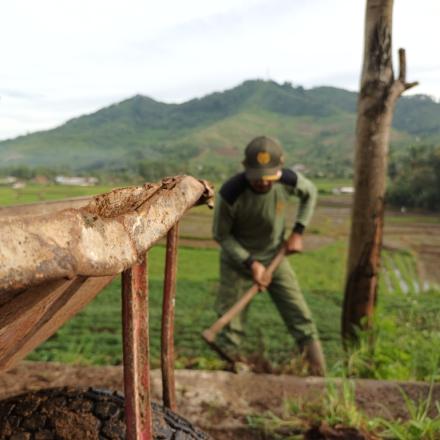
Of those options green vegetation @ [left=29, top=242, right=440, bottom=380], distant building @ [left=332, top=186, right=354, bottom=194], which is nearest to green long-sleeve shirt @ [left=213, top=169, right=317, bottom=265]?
green vegetation @ [left=29, top=242, right=440, bottom=380]

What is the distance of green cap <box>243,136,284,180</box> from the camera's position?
11.8ft

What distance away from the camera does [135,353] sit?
98 cm

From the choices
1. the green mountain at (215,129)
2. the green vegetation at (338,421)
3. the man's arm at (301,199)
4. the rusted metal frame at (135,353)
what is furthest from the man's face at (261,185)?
the green mountain at (215,129)

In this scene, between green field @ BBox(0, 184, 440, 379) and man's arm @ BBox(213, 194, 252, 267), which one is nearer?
green field @ BBox(0, 184, 440, 379)

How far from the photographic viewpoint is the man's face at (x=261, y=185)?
3723mm

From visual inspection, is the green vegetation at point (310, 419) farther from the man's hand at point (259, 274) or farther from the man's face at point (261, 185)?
the man's face at point (261, 185)

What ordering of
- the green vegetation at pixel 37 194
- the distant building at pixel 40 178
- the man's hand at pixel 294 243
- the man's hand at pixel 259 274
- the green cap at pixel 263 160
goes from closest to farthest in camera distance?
the green cap at pixel 263 160 → the man's hand at pixel 259 274 → the man's hand at pixel 294 243 → the green vegetation at pixel 37 194 → the distant building at pixel 40 178

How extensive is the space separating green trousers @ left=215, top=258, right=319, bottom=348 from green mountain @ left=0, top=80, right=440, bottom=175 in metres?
94.7

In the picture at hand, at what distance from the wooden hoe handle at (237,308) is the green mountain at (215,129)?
94868 mm

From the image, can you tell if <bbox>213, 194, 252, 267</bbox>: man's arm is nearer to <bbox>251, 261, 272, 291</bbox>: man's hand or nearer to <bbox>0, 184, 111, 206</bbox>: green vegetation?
<bbox>251, 261, 272, 291</bbox>: man's hand

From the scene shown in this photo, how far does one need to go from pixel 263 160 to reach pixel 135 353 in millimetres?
2776

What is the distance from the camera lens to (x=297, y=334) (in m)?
4.16

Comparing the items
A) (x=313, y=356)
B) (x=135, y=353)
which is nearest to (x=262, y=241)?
(x=313, y=356)

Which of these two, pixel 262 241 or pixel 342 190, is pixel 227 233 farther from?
pixel 342 190
